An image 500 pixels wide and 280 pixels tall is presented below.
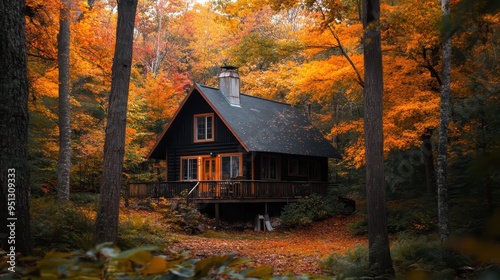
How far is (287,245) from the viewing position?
16.0m

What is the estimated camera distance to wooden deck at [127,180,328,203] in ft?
71.3

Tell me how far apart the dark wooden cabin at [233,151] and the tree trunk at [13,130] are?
51.2 feet

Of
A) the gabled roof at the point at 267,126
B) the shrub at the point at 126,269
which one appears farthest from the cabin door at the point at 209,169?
the shrub at the point at 126,269

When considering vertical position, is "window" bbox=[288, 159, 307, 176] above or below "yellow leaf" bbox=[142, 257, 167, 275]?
above

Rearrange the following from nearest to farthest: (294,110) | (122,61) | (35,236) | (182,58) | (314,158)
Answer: (35,236)
(122,61)
(314,158)
(294,110)
(182,58)


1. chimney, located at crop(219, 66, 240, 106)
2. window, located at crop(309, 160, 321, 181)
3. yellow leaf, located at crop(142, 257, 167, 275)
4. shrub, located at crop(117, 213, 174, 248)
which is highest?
chimney, located at crop(219, 66, 240, 106)

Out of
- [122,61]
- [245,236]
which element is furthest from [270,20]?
[122,61]

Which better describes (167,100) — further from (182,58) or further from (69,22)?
(69,22)

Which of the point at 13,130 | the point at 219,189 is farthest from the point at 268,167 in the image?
the point at 13,130

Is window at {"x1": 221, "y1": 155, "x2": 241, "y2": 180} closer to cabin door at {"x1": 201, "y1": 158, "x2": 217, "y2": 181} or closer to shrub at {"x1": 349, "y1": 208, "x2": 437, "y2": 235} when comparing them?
cabin door at {"x1": 201, "y1": 158, "x2": 217, "y2": 181}

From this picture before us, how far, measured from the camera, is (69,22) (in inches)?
635

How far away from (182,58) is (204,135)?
742 inches

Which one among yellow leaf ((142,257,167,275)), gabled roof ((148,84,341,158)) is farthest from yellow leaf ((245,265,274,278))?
gabled roof ((148,84,341,158))

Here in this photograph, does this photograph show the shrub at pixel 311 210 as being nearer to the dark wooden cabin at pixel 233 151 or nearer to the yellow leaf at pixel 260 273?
the dark wooden cabin at pixel 233 151
